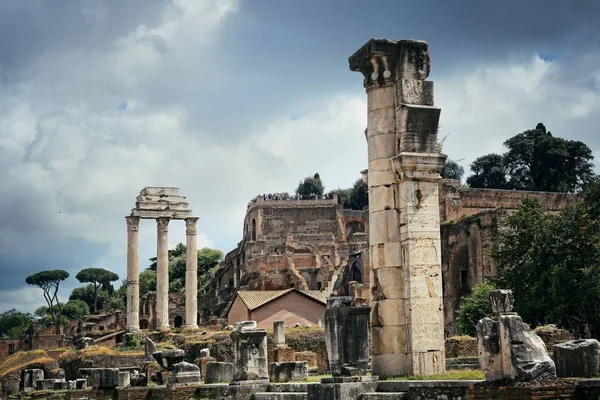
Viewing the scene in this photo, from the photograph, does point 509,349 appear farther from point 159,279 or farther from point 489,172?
point 489,172

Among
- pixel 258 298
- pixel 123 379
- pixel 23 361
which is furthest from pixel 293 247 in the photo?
pixel 123 379

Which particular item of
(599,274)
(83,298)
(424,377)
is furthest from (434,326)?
(83,298)

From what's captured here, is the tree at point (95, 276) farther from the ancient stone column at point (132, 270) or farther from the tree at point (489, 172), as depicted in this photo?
the ancient stone column at point (132, 270)

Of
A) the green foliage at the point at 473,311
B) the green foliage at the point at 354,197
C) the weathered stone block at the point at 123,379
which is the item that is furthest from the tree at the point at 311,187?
the weathered stone block at the point at 123,379

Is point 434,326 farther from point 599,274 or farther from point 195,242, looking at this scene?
point 195,242

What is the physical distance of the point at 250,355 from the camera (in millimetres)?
17891

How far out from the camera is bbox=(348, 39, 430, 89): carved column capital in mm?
15844

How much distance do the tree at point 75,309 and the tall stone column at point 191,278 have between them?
7197 centimetres

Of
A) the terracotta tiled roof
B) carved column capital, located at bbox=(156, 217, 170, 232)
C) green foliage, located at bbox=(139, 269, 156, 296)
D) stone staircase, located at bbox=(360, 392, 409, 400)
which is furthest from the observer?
green foliage, located at bbox=(139, 269, 156, 296)

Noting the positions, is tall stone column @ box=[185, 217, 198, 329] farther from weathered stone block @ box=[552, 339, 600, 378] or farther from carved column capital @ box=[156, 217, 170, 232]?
weathered stone block @ box=[552, 339, 600, 378]

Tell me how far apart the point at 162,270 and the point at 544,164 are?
40715 mm

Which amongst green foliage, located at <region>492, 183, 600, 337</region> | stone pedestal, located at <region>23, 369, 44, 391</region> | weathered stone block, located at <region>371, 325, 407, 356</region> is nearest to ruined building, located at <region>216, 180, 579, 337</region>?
green foliage, located at <region>492, 183, 600, 337</region>

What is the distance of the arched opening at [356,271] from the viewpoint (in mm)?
97250

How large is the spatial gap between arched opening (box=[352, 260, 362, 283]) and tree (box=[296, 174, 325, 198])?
3576cm
